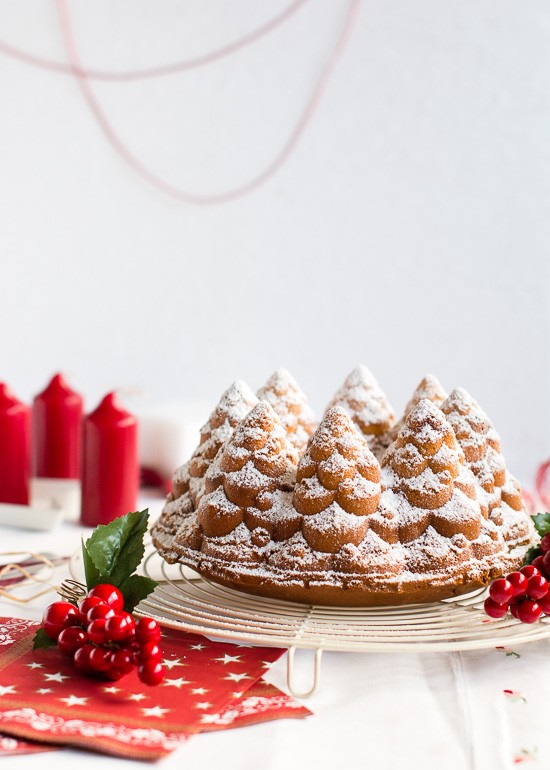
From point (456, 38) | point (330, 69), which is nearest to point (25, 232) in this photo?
point (330, 69)

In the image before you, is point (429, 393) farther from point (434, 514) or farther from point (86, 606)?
point (86, 606)

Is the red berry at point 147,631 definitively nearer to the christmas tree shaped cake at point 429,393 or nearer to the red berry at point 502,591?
the red berry at point 502,591

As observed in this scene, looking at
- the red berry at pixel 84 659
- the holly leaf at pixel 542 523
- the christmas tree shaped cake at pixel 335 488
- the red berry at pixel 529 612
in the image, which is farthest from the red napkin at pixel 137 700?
the holly leaf at pixel 542 523

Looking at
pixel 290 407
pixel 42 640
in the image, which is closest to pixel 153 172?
pixel 290 407

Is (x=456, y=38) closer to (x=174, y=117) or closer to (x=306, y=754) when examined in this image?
(x=174, y=117)

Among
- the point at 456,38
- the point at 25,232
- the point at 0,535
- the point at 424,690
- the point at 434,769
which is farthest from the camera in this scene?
the point at 25,232

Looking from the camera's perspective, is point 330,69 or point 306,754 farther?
point 330,69
